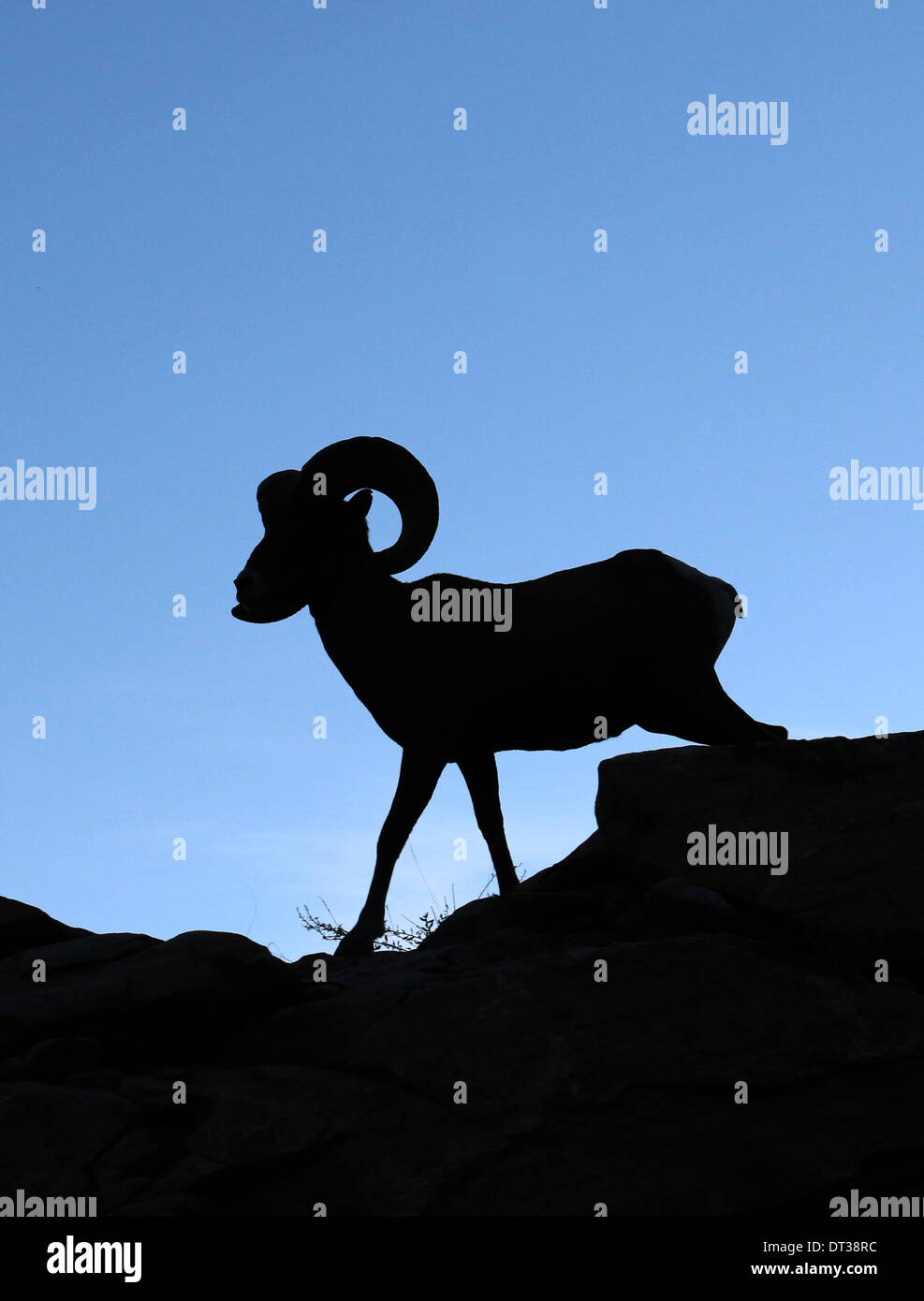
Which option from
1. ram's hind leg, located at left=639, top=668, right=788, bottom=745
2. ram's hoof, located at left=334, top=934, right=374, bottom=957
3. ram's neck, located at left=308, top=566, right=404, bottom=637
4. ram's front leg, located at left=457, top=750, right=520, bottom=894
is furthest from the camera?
ram's front leg, located at left=457, top=750, right=520, bottom=894

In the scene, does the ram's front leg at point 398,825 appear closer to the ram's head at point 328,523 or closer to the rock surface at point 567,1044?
the rock surface at point 567,1044

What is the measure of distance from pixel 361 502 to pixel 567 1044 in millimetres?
4257

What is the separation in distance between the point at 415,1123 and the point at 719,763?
282 cm

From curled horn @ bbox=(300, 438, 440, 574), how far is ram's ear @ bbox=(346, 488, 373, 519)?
114mm

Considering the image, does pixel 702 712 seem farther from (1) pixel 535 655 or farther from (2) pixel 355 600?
(2) pixel 355 600

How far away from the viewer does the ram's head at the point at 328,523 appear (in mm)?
9023

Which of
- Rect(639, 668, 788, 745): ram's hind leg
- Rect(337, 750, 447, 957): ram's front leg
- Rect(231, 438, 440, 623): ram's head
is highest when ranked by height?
Rect(231, 438, 440, 623): ram's head

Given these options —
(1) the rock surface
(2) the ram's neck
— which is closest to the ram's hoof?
(1) the rock surface

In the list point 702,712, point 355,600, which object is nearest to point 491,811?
point 702,712

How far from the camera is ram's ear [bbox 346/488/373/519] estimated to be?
9.27 meters

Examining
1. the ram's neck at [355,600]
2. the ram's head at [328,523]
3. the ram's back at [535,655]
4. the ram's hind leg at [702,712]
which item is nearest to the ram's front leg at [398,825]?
the ram's back at [535,655]

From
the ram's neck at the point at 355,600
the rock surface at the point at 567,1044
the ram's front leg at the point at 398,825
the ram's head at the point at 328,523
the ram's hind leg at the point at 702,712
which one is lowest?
the rock surface at the point at 567,1044

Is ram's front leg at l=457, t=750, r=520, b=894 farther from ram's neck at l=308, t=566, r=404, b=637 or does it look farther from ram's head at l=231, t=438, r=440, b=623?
ram's head at l=231, t=438, r=440, b=623
